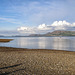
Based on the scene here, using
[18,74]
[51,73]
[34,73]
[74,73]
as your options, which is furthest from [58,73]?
[18,74]

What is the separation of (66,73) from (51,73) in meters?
1.86

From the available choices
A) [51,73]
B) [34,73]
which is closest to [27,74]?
[34,73]

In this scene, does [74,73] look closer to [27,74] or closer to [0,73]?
[27,74]

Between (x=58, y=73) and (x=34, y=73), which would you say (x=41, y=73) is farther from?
(x=58, y=73)

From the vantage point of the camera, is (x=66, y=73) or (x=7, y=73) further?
(x=66, y=73)

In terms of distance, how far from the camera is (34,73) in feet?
38.5

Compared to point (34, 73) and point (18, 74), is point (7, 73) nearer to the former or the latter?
point (18, 74)

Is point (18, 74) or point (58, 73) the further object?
point (58, 73)

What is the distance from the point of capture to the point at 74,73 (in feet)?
40.2

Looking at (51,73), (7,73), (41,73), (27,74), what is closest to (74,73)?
(51,73)

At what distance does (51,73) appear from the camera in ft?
39.0

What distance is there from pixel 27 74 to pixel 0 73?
9.75ft

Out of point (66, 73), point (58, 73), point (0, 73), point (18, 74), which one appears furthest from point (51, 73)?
point (0, 73)

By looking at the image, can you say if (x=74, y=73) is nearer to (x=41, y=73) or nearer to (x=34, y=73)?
(x=41, y=73)
